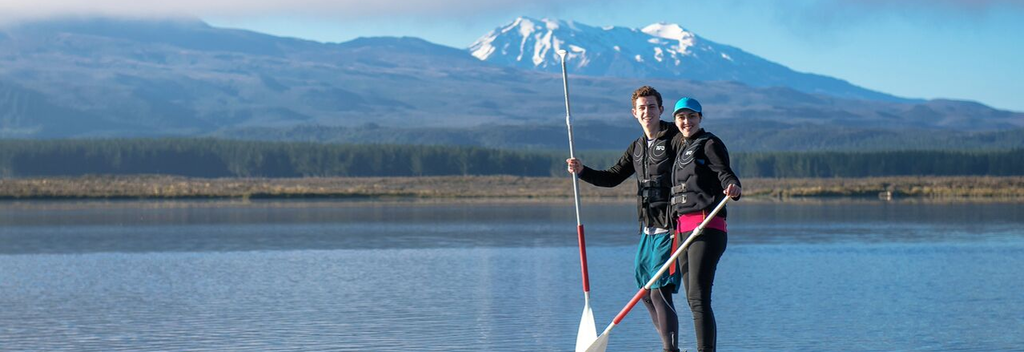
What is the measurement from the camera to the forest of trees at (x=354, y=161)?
522 ft

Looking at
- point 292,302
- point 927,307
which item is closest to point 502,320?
point 292,302

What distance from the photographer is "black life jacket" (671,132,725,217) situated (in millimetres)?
11070

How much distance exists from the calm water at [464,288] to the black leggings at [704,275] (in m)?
2.33

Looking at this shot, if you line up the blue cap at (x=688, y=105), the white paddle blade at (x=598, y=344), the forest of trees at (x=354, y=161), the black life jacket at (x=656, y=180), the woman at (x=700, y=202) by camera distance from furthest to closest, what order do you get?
the forest of trees at (x=354, y=161) → the white paddle blade at (x=598, y=344) → the black life jacket at (x=656, y=180) → the blue cap at (x=688, y=105) → the woman at (x=700, y=202)

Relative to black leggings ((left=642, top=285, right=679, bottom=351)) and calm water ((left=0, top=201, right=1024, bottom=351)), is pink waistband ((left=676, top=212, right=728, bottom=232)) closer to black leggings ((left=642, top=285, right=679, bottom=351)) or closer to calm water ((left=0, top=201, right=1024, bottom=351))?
black leggings ((left=642, top=285, right=679, bottom=351))

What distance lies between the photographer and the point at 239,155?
549ft

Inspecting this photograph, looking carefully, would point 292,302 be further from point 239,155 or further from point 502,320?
point 239,155

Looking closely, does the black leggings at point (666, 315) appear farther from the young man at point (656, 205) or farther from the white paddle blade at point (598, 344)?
the white paddle blade at point (598, 344)

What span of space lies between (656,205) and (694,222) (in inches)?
18.5

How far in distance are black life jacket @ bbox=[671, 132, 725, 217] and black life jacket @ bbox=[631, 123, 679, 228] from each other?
24 cm

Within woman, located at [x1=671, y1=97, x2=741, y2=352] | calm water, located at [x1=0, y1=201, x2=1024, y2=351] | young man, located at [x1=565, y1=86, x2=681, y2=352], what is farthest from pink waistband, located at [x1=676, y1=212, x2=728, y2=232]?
calm water, located at [x1=0, y1=201, x2=1024, y2=351]

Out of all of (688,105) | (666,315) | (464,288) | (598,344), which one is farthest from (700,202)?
(464,288)

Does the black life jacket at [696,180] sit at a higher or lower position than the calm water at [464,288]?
higher

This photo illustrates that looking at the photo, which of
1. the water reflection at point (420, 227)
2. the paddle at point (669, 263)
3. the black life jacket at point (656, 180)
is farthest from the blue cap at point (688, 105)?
the water reflection at point (420, 227)
